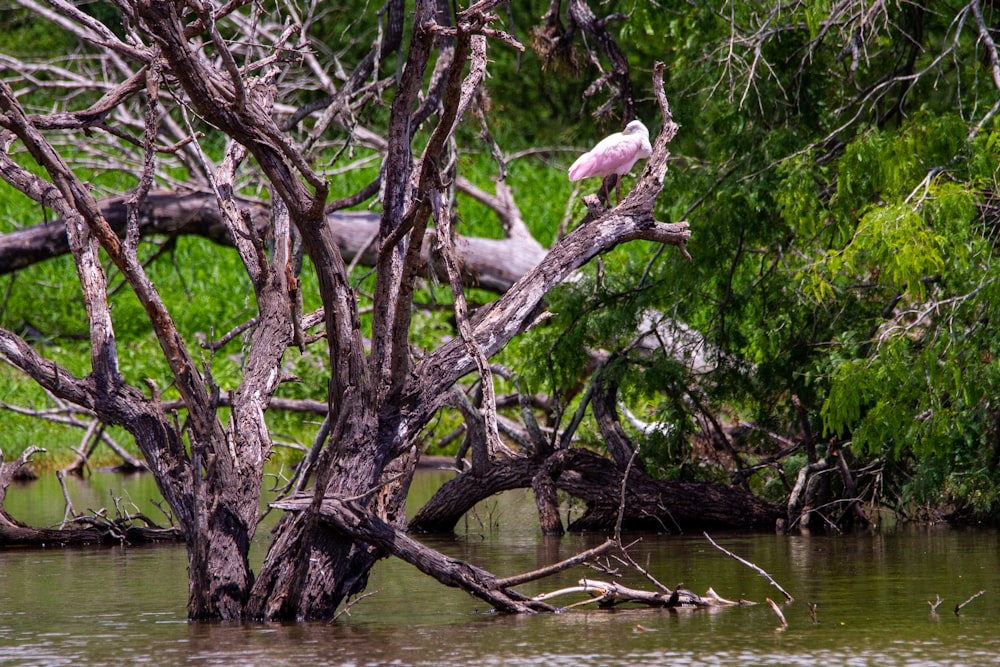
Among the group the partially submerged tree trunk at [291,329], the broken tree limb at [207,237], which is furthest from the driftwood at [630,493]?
the broken tree limb at [207,237]

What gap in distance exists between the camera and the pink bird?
10703 mm

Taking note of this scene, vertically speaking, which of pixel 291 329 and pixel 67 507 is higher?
pixel 291 329

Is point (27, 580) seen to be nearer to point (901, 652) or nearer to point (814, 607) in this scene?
point (814, 607)

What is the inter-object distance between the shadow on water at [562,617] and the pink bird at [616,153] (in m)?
2.85

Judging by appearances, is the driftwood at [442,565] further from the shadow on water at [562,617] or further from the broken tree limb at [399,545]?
the shadow on water at [562,617]

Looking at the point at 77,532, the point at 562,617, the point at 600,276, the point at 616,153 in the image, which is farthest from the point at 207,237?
the point at 562,617

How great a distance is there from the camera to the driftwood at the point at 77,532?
420 inches

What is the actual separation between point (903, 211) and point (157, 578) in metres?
5.33

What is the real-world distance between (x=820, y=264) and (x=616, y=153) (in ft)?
5.73

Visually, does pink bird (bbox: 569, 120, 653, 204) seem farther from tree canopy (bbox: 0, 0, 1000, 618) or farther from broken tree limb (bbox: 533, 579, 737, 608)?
broken tree limb (bbox: 533, 579, 737, 608)

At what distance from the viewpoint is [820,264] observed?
33.4 feet

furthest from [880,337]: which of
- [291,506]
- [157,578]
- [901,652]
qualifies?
[157,578]

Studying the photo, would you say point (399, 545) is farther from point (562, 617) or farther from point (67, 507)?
point (67, 507)

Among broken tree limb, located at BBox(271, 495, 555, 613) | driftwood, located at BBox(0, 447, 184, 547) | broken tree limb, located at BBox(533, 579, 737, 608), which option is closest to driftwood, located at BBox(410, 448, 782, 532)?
driftwood, located at BBox(0, 447, 184, 547)
